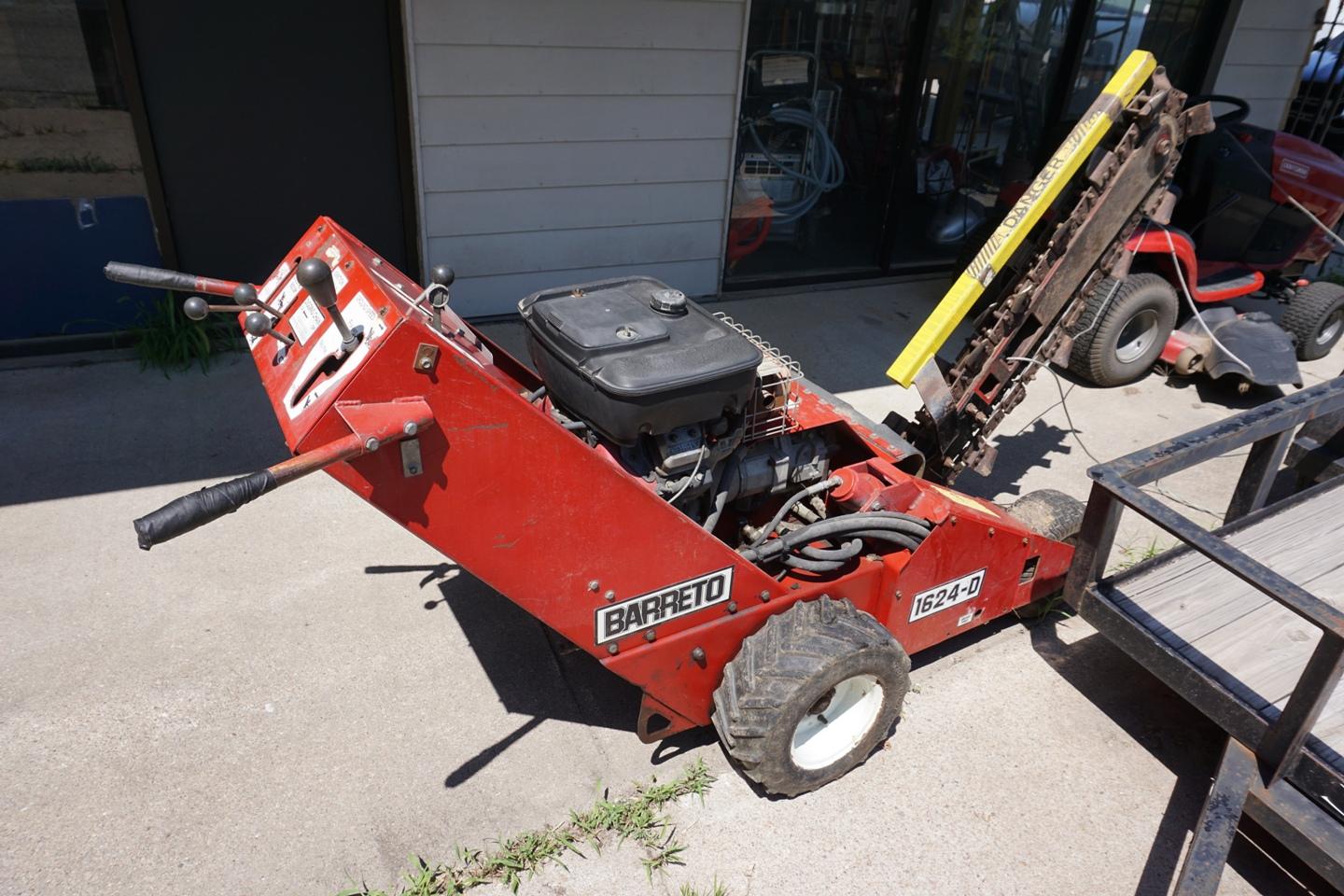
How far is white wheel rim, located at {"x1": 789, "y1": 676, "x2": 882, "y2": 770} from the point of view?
110 inches

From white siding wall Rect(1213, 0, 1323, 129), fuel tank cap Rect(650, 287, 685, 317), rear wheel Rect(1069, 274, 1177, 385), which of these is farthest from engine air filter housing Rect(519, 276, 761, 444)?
white siding wall Rect(1213, 0, 1323, 129)

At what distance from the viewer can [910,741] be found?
3.08m

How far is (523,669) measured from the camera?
3.27 meters

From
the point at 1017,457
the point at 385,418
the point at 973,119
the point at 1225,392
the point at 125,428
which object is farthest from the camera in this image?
the point at 973,119

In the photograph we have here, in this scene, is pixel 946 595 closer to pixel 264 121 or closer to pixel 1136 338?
pixel 1136 338

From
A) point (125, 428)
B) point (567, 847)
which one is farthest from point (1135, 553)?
point (125, 428)

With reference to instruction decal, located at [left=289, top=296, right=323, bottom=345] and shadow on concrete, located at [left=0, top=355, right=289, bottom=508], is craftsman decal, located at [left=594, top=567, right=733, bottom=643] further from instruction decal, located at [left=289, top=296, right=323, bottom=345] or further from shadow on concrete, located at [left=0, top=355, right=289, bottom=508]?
shadow on concrete, located at [left=0, top=355, right=289, bottom=508]

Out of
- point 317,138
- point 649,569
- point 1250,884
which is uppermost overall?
point 317,138

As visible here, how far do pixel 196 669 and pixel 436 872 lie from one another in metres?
1.25

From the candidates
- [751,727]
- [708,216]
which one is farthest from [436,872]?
[708,216]

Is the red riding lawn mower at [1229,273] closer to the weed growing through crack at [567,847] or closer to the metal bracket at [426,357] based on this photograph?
the weed growing through crack at [567,847]

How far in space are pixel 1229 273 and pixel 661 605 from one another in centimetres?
555

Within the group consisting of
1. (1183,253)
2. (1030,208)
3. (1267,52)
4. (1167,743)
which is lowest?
(1167,743)

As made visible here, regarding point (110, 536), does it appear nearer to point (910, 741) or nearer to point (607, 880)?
point (607, 880)
